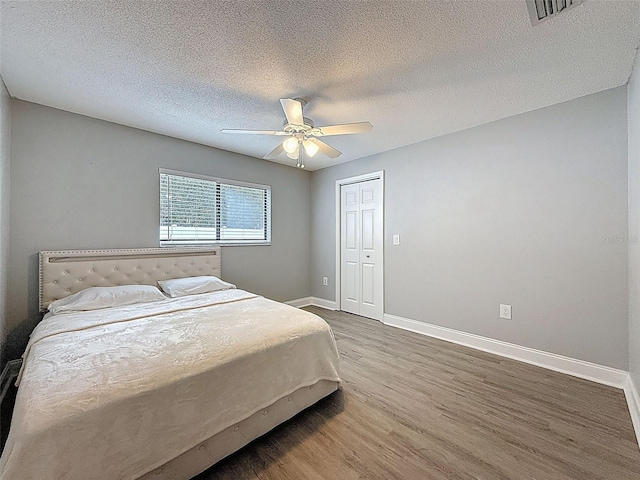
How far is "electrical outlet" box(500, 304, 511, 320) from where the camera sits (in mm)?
2746

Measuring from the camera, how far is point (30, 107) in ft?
7.95

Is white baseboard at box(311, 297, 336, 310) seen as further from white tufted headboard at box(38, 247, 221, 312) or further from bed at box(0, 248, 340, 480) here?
bed at box(0, 248, 340, 480)

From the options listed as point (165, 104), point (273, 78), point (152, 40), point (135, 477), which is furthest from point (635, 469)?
point (165, 104)

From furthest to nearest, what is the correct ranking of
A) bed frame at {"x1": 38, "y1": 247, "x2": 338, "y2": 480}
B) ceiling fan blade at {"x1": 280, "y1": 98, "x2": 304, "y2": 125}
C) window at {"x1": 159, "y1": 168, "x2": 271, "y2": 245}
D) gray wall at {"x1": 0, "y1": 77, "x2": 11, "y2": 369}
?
window at {"x1": 159, "y1": 168, "x2": 271, "y2": 245} < gray wall at {"x1": 0, "y1": 77, "x2": 11, "y2": 369} < ceiling fan blade at {"x1": 280, "y1": 98, "x2": 304, "y2": 125} < bed frame at {"x1": 38, "y1": 247, "x2": 338, "y2": 480}

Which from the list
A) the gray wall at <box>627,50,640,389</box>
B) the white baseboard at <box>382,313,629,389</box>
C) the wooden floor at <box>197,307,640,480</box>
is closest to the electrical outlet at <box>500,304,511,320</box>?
the white baseboard at <box>382,313,629,389</box>

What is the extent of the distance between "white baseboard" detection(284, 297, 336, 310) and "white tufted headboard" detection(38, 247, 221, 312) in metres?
1.66

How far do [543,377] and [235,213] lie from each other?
402 centimetres

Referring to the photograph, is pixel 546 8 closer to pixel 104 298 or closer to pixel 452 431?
pixel 452 431

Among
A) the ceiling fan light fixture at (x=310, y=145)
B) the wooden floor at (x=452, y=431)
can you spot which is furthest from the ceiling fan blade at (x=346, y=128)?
the wooden floor at (x=452, y=431)

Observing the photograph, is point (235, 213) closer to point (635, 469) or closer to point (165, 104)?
point (165, 104)

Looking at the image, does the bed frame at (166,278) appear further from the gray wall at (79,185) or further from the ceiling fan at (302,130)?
the ceiling fan at (302,130)

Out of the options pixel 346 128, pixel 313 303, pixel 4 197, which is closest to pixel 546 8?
pixel 346 128

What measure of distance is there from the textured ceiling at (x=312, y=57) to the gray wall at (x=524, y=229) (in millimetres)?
356

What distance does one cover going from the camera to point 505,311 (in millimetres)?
2773
